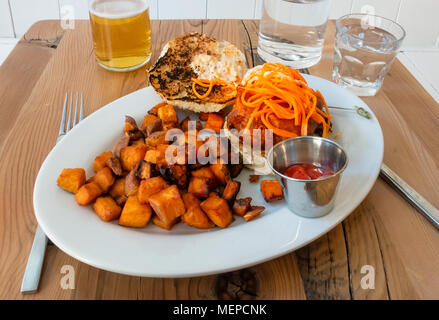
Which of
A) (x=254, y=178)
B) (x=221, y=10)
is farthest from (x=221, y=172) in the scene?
(x=221, y=10)

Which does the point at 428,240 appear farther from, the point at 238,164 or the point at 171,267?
the point at 171,267

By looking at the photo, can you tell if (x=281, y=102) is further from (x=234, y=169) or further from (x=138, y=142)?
(x=138, y=142)

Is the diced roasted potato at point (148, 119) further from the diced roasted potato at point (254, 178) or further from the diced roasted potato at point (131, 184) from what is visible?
the diced roasted potato at point (254, 178)

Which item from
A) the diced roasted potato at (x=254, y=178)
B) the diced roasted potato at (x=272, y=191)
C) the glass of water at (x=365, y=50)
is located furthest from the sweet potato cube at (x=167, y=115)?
the glass of water at (x=365, y=50)

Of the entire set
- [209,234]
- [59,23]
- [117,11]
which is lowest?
[59,23]
